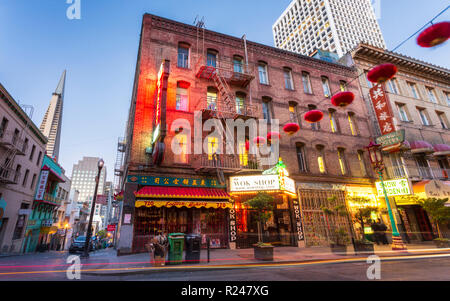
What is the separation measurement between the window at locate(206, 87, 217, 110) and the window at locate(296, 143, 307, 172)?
26.8 feet

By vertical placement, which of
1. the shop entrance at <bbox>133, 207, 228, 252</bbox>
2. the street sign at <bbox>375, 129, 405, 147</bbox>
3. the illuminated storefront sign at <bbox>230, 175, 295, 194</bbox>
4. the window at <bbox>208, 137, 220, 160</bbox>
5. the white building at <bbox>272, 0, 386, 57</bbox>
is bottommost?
the shop entrance at <bbox>133, 207, 228, 252</bbox>

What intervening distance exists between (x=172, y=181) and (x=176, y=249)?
541cm

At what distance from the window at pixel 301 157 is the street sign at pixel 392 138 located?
24.7 ft

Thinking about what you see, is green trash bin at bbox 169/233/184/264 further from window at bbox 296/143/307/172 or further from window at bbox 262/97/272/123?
window at bbox 262/97/272/123

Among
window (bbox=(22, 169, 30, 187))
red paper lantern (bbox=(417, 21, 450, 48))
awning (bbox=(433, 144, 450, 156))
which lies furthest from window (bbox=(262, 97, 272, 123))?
window (bbox=(22, 169, 30, 187))

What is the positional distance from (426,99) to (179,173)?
30.1m

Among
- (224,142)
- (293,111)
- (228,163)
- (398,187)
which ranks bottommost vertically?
(398,187)

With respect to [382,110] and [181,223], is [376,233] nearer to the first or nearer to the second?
[382,110]

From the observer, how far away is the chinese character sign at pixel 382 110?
19.9m

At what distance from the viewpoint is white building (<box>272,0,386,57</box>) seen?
8031 cm

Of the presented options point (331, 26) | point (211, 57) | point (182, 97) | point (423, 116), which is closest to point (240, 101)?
point (211, 57)

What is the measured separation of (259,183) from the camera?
48.2 ft

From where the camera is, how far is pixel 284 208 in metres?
16.8

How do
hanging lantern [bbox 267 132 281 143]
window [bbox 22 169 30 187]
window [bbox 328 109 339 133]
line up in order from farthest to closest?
window [bbox 22 169 30 187] < window [bbox 328 109 339 133] < hanging lantern [bbox 267 132 281 143]
